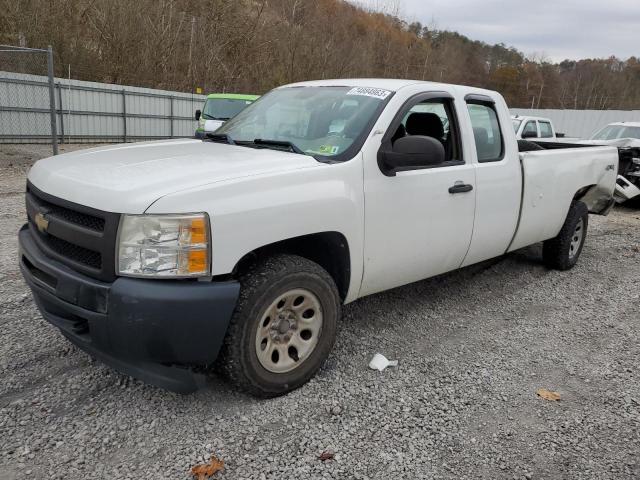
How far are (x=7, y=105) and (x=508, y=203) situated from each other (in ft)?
48.6

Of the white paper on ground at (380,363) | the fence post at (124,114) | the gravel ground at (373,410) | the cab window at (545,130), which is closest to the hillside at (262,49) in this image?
the fence post at (124,114)

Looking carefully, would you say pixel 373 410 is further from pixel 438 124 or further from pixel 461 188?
pixel 438 124

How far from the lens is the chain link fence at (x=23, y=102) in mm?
14430

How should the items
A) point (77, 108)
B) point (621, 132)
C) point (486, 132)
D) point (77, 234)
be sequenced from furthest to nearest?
point (77, 108)
point (621, 132)
point (486, 132)
point (77, 234)

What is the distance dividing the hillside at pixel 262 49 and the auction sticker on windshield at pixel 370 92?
19.7 metres

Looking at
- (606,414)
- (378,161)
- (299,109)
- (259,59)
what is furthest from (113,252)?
(259,59)

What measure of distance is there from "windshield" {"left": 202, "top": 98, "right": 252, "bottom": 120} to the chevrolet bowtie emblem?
12.3 meters

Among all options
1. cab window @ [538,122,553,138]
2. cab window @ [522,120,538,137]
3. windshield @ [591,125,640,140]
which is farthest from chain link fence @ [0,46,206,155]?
windshield @ [591,125,640,140]

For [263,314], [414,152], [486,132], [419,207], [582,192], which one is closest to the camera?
[263,314]

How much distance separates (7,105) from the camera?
14.7 metres

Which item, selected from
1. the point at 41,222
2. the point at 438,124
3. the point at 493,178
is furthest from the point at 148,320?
the point at 493,178

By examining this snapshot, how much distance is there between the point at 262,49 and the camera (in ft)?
105

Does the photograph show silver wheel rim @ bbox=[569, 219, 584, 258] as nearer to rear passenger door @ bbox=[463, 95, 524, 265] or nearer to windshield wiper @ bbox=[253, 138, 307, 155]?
rear passenger door @ bbox=[463, 95, 524, 265]

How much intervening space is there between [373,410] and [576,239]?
424 cm
